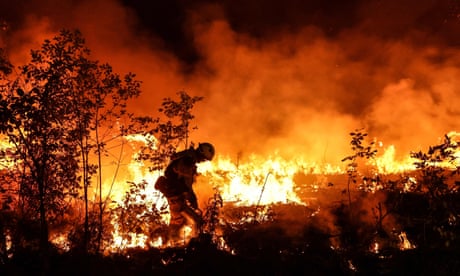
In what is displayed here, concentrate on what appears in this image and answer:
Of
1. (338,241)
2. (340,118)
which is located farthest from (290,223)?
(340,118)

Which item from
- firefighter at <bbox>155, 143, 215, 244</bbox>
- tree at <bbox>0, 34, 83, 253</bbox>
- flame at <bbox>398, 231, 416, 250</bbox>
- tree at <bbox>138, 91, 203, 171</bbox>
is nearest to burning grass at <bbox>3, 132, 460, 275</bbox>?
flame at <bbox>398, 231, 416, 250</bbox>

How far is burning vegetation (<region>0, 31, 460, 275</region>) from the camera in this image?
755 cm

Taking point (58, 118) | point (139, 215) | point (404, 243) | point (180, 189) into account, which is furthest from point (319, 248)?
point (58, 118)

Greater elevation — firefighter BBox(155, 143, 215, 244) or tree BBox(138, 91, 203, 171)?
tree BBox(138, 91, 203, 171)

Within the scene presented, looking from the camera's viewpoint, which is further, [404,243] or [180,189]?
[180,189]

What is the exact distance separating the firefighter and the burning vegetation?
242mm

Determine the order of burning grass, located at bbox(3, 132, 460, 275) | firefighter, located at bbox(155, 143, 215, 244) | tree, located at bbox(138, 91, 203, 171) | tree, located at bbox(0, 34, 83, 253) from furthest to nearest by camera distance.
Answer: tree, located at bbox(138, 91, 203, 171)
firefighter, located at bbox(155, 143, 215, 244)
burning grass, located at bbox(3, 132, 460, 275)
tree, located at bbox(0, 34, 83, 253)

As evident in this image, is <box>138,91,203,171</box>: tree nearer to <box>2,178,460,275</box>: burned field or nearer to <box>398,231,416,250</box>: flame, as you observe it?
<box>2,178,460,275</box>: burned field

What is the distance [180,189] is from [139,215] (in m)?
1.11

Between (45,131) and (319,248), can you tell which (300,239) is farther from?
(45,131)

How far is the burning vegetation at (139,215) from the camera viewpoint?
7.55 m

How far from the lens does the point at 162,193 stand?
9.60 meters

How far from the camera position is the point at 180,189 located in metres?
9.41

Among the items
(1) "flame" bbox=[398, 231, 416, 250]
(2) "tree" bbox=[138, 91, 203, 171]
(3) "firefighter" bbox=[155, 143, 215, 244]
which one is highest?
(2) "tree" bbox=[138, 91, 203, 171]
